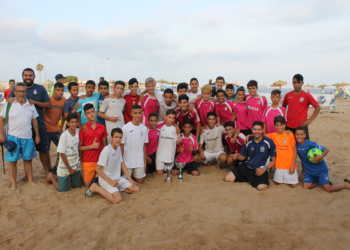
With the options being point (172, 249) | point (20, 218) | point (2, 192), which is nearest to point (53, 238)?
point (20, 218)

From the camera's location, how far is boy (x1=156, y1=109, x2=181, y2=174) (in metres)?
5.07

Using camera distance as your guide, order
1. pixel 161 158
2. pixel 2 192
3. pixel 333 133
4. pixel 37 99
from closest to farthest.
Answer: pixel 2 192 < pixel 37 99 < pixel 161 158 < pixel 333 133

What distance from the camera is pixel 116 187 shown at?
4.02 meters

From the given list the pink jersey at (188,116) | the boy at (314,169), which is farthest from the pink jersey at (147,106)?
the boy at (314,169)

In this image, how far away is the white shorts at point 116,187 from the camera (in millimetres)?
3943

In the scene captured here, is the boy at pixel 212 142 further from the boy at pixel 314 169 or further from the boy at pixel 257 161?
the boy at pixel 314 169

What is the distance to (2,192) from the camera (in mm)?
3988

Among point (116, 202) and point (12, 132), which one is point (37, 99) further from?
point (116, 202)

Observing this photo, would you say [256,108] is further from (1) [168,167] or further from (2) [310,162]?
(1) [168,167]

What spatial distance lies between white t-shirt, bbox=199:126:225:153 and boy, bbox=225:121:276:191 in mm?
931

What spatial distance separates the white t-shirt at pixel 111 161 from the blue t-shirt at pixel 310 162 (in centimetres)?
350

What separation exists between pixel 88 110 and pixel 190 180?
8.06ft

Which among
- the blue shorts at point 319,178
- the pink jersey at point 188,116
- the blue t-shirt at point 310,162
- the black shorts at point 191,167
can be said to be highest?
the pink jersey at point 188,116

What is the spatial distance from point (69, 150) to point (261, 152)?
3.71 metres
